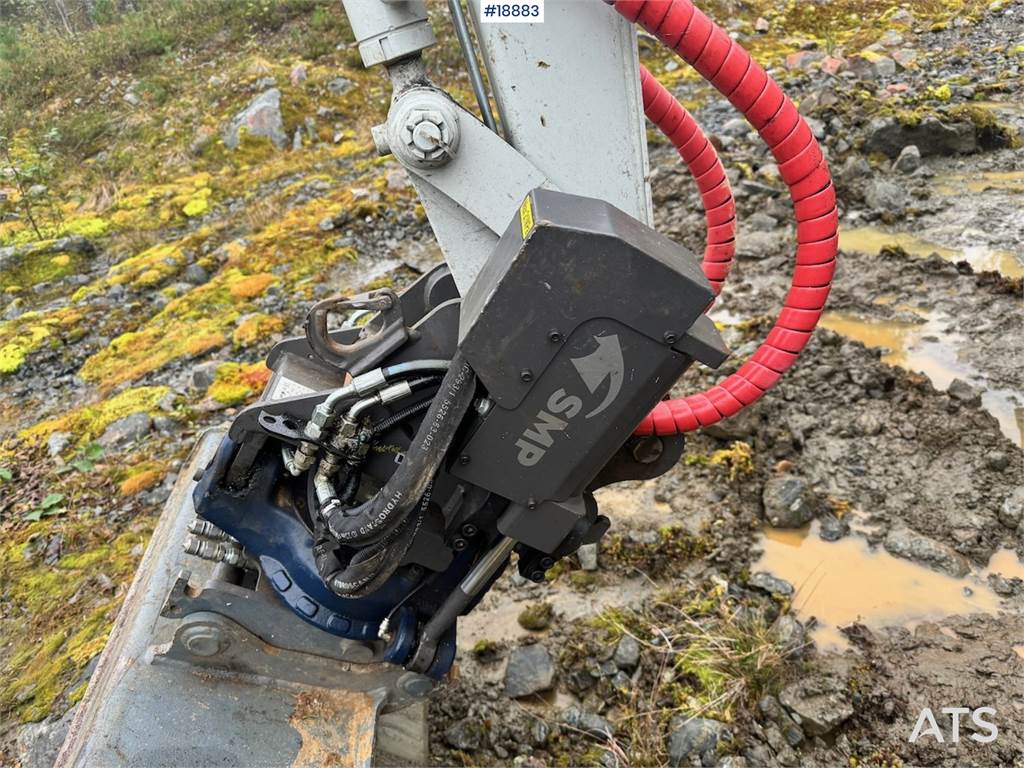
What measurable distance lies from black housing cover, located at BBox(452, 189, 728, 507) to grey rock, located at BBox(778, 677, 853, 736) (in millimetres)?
1527

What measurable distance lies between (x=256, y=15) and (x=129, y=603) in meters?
11.8

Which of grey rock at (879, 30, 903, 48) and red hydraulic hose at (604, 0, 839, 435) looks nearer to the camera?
red hydraulic hose at (604, 0, 839, 435)

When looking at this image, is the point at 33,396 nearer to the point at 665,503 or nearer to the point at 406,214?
the point at 406,214

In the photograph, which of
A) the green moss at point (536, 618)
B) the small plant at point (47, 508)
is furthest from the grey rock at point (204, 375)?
the green moss at point (536, 618)

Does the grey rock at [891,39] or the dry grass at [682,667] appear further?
the grey rock at [891,39]

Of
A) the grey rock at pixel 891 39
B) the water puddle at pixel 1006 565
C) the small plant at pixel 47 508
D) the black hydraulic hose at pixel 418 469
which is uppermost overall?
the black hydraulic hose at pixel 418 469

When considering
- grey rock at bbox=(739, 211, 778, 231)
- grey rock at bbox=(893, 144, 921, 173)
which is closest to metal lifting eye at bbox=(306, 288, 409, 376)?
grey rock at bbox=(739, 211, 778, 231)

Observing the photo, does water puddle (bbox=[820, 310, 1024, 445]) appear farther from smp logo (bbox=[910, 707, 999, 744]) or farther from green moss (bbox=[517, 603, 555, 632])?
green moss (bbox=[517, 603, 555, 632])

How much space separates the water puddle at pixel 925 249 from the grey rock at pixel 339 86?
6.63 m

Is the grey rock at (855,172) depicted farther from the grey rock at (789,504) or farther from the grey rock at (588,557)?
the grey rock at (588,557)

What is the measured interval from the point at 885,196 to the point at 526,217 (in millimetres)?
5352

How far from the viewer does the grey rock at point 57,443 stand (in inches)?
175

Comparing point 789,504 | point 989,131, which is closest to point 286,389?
point 789,504

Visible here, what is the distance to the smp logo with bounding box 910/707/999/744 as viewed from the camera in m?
2.45
